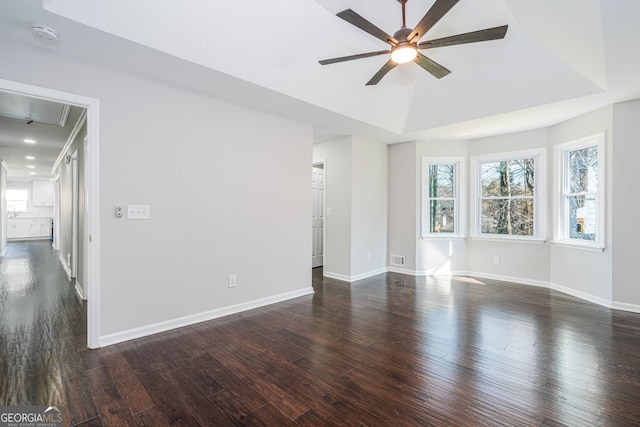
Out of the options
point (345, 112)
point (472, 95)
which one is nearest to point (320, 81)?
point (345, 112)

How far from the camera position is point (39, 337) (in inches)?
Answer: 108

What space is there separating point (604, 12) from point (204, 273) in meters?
4.27

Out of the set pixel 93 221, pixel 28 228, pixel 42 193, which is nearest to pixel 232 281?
pixel 93 221

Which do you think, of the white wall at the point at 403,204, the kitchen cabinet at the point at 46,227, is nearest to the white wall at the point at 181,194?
the white wall at the point at 403,204

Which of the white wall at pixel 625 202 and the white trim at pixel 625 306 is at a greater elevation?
the white wall at pixel 625 202

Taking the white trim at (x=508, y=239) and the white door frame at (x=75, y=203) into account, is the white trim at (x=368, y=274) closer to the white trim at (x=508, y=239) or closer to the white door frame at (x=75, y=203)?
the white trim at (x=508, y=239)

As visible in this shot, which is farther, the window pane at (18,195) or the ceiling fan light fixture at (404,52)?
the window pane at (18,195)


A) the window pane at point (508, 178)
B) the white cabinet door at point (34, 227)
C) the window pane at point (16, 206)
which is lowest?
the white cabinet door at point (34, 227)

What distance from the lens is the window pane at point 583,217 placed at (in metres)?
4.02

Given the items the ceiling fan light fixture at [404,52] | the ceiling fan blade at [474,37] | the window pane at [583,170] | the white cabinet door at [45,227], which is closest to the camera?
the ceiling fan blade at [474,37]

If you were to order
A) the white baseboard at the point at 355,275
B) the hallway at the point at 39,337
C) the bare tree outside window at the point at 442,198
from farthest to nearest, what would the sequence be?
the bare tree outside window at the point at 442,198
the white baseboard at the point at 355,275
the hallway at the point at 39,337

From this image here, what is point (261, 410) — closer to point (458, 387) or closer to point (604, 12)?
point (458, 387)

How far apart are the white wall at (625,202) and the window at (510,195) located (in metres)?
1.02
